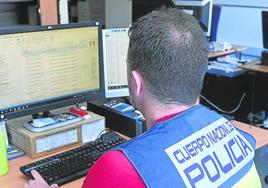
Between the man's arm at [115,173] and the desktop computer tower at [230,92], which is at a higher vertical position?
the man's arm at [115,173]

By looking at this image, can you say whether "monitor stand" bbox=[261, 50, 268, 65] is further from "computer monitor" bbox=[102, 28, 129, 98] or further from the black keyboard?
the black keyboard

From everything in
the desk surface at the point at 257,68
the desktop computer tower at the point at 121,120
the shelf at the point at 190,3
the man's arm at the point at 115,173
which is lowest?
the desk surface at the point at 257,68

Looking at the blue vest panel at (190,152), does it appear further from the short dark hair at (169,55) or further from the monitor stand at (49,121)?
the monitor stand at (49,121)

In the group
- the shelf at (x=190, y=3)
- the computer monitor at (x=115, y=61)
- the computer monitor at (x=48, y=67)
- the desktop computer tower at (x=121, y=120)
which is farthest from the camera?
the shelf at (x=190, y=3)

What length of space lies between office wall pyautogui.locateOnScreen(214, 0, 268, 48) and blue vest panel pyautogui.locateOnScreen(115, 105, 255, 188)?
508 cm

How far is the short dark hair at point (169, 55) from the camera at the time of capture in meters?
0.96

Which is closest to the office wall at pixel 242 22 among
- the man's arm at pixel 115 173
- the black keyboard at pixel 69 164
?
the black keyboard at pixel 69 164

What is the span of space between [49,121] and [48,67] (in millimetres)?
226

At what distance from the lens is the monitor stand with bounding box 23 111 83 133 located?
1570 millimetres

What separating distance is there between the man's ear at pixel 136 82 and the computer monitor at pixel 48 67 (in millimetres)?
616

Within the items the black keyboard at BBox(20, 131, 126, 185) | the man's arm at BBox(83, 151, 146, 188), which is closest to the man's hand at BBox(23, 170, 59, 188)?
the black keyboard at BBox(20, 131, 126, 185)

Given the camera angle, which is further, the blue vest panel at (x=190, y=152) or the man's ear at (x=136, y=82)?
the man's ear at (x=136, y=82)

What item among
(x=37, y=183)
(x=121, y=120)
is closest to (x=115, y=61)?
(x=121, y=120)

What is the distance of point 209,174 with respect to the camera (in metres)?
0.90
